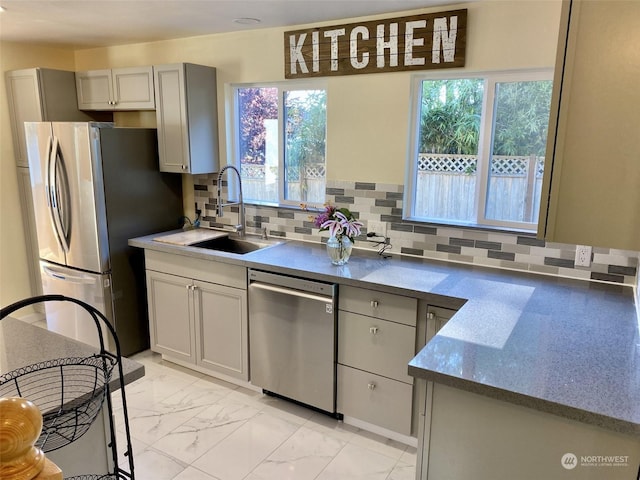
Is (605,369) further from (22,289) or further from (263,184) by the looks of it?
(22,289)

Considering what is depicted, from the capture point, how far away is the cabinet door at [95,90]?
12.1 ft

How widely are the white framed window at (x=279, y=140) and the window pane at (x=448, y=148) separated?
2.34 feet

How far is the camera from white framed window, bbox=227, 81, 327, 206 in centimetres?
327

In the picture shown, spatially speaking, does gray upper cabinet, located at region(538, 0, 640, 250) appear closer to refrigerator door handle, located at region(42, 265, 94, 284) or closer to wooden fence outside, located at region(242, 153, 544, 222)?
wooden fence outside, located at region(242, 153, 544, 222)

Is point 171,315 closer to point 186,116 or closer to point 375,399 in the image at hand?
point 186,116

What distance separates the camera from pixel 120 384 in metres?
1.32

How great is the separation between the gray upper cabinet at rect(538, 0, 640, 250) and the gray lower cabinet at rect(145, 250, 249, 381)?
195cm

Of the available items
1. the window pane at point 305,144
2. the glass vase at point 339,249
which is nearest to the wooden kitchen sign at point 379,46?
the window pane at point 305,144

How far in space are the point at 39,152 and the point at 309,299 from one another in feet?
7.75

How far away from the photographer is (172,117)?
340 cm

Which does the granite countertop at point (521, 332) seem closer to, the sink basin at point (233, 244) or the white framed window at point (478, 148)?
the white framed window at point (478, 148)

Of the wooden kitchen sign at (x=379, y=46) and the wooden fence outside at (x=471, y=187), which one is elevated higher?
the wooden kitchen sign at (x=379, y=46)

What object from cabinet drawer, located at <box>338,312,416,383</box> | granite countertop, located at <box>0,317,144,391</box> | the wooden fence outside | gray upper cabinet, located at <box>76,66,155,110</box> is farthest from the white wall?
the wooden fence outside

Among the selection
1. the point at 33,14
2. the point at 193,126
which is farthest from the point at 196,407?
the point at 33,14
